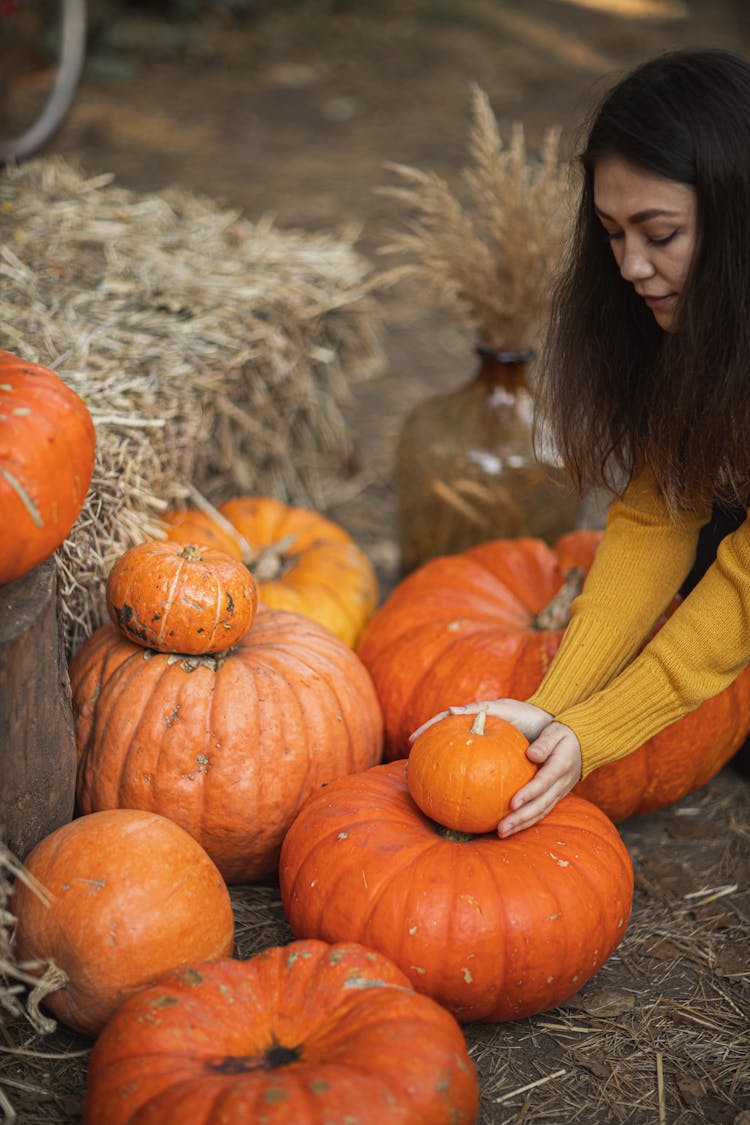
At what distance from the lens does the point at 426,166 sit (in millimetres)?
7906

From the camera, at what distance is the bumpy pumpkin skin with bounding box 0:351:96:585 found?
1759mm

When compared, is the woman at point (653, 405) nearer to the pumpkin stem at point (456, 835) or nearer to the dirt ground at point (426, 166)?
the pumpkin stem at point (456, 835)

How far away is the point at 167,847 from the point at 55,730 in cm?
32

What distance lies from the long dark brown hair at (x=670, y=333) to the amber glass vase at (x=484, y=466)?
673 millimetres

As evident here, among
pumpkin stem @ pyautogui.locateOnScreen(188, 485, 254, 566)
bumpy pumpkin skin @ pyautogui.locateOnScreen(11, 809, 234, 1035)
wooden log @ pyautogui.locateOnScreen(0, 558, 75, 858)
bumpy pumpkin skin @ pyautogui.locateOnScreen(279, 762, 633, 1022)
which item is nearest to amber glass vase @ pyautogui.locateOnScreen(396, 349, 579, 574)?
pumpkin stem @ pyautogui.locateOnScreen(188, 485, 254, 566)

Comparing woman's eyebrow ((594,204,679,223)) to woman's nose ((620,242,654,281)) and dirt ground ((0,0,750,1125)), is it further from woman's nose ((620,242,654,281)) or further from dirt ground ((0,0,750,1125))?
dirt ground ((0,0,750,1125))

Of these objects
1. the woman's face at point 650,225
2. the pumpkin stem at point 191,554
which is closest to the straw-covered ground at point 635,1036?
the pumpkin stem at point 191,554

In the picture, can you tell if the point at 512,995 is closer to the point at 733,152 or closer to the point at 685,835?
the point at 685,835

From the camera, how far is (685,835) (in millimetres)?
2664

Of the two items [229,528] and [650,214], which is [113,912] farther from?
[650,214]

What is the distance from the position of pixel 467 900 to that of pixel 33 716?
0.84 meters

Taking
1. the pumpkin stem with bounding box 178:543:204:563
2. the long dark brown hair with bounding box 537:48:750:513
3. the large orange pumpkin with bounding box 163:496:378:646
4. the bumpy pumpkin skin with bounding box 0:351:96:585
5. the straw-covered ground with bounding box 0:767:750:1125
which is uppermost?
the long dark brown hair with bounding box 537:48:750:513

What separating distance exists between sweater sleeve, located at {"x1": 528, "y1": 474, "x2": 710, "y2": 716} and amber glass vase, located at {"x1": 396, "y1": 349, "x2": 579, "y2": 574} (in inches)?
28.7

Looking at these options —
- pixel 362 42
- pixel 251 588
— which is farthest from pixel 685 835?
pixel 362 42
